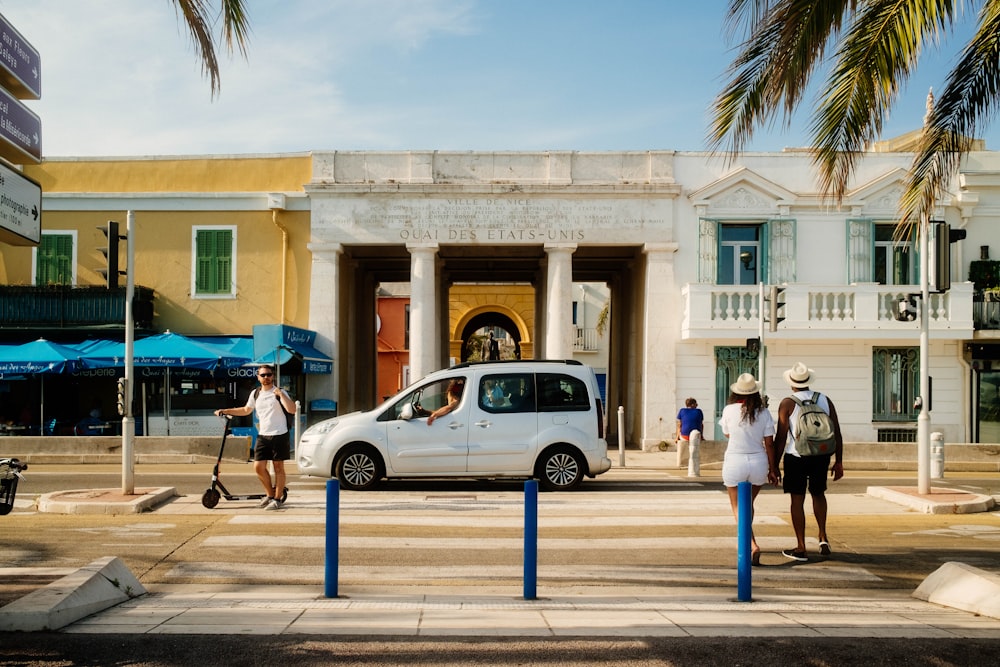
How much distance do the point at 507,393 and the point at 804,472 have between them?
19.5 ft

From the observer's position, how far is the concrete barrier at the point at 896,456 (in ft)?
64.6

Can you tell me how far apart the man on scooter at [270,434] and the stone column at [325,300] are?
13.4 metres

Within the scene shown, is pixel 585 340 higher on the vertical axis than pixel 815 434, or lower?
higher

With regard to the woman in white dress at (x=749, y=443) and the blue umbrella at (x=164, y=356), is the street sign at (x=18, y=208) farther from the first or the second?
the blue umbrella at (x=164, y=356)

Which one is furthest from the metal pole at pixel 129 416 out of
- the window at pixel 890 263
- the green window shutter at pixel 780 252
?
the window at pixel 890 263

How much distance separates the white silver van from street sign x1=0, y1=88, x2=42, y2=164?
305 inches

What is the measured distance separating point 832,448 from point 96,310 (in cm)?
2212

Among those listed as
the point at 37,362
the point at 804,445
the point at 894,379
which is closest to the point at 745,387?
the point at 804,445

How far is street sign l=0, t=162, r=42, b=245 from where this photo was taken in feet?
17.6

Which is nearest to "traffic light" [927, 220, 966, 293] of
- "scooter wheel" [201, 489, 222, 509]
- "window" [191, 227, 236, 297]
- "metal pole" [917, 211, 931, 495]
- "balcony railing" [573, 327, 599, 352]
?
"metal pole" [917, 211, 931, 495]

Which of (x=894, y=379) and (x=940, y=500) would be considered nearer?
(x=940, y=500)

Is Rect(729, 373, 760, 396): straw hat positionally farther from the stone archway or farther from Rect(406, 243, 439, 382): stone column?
the stone archway

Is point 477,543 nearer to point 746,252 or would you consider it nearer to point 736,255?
point 736,255

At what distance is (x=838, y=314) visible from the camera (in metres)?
23.8
